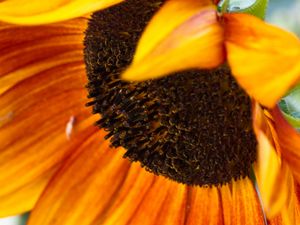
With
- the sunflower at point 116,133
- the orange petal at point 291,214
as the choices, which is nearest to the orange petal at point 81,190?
the sunflower at point 116,133

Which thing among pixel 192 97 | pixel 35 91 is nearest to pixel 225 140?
pixel 192 97

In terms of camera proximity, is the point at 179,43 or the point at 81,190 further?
the point at 81,190

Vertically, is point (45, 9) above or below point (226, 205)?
above

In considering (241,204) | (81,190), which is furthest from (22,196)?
(241,204)

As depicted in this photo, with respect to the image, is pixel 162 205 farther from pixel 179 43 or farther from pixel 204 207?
pixel 179 43

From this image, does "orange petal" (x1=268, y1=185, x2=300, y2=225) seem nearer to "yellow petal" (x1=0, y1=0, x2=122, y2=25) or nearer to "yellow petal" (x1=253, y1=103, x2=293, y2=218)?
"yellow petal" (x1=253, y1=103, x2=293, y2=218)

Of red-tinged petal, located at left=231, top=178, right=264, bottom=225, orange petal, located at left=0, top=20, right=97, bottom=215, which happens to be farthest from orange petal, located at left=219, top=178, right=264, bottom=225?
orange petal, located at left=0, top=20, right=97, bottom=215
